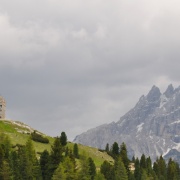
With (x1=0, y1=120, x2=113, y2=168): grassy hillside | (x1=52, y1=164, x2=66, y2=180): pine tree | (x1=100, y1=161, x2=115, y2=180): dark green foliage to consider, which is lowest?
(x1=52, y1=164, x2=66, y2=180): pine tree

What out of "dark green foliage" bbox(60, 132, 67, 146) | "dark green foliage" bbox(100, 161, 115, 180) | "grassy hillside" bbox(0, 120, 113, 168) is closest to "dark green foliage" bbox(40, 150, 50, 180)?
"dark green foliage" bbox(100, 161, 115, 180)

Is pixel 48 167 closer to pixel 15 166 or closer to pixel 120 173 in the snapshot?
pixel 15 166

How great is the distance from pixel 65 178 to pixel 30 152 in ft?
61.2

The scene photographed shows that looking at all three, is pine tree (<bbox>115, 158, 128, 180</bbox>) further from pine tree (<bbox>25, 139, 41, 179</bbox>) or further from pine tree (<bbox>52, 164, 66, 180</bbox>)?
pine tree (<bbox>52, 164, 66, 180</bbox>)

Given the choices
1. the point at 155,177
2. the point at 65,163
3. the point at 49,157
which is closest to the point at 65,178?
the point at 65,163

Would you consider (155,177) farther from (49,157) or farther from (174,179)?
(49,157)

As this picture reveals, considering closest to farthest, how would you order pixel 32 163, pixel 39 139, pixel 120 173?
pixel 32 163 < pixel 120 173 < pixel 39 139

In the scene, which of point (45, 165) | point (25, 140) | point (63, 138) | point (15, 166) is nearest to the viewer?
point (15, 166)

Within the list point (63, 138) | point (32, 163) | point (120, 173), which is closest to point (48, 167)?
point (32, 163)

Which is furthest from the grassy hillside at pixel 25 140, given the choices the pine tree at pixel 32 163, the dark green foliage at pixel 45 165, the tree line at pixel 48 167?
the dark green foliage at pixel 45 165

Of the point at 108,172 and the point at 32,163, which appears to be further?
the point at 108,172

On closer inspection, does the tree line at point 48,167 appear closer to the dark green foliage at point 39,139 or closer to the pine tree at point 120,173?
the pine tree at point 120,173

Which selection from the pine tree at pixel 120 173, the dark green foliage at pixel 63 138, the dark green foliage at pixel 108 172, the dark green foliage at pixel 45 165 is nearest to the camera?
the dark green foliage at pixel 45 165

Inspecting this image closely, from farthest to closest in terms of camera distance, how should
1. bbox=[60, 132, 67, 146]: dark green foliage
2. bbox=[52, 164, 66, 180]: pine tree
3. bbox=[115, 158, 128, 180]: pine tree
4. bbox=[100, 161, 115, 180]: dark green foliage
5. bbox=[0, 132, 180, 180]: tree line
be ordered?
bbox=[60, 132, 67, 146]: dark green foliage < bbox=[100, 161, 115, 180]: dark green foliage < bbox=[115, 158, 128, 180]: pine tree < bbox=[0, 132, 180, 180]: tree line < bbox=[52, 164, 66, 180]: pine tree
